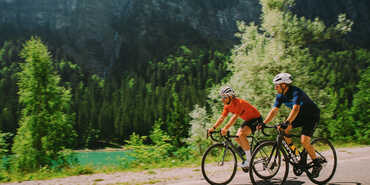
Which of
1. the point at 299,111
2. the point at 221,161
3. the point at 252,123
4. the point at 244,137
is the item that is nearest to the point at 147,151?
the point at 221,161

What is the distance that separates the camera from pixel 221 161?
6957mm

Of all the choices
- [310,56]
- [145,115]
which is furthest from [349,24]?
[145,115]

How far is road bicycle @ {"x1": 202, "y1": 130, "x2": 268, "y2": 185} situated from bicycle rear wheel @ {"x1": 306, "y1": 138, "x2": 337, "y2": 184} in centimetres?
129

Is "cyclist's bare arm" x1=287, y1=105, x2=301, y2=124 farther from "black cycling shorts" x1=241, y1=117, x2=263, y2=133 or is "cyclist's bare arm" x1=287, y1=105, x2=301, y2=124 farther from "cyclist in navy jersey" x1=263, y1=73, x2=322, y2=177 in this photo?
"black cycling shorts" x1=241, y1=117, x2=263, y2=133

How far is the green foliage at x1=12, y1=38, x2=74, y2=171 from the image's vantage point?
13.4 m

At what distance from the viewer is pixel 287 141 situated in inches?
255

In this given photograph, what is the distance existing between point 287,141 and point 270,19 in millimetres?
11321

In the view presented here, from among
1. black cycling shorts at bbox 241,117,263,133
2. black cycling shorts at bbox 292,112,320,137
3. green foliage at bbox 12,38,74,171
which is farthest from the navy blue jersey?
green foliage at bbox 12,38,74,171

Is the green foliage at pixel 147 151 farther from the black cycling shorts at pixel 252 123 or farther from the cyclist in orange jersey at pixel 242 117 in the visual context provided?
the black cycling shorts at pixel 252 123

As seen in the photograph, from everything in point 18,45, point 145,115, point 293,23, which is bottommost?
point 145,115

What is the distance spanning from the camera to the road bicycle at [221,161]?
6.68 meters

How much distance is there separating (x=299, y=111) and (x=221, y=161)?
220cm

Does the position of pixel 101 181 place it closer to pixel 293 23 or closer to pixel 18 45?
pixel 293 23

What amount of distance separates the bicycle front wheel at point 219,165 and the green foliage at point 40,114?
31.2 feet
